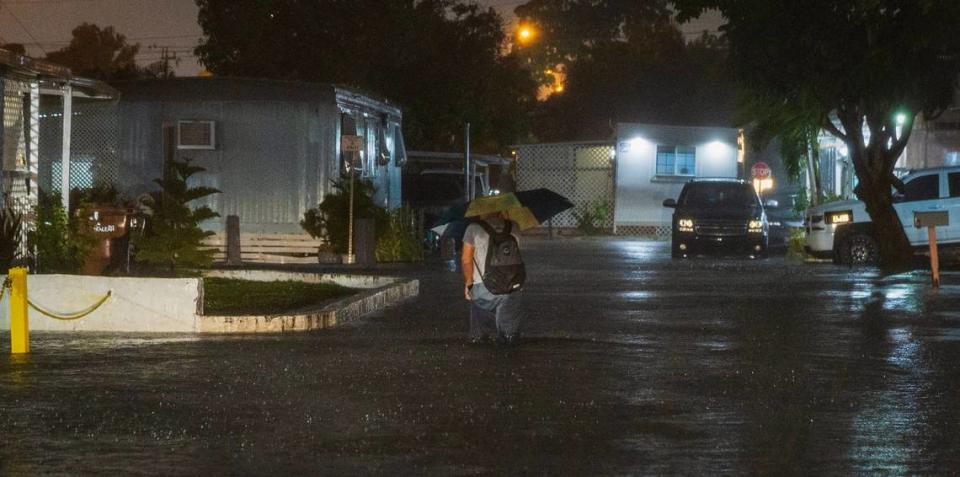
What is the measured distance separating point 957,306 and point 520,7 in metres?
77.9

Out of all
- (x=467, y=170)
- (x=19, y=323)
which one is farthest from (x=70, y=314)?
(x=467, y=170)

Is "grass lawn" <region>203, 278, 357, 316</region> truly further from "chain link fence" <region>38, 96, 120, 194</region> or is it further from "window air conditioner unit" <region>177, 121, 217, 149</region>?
"chain link fence" <region>38, 96, 120, 194</region>

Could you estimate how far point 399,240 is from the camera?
30984mm

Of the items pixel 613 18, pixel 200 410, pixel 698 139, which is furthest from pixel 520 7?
pixel 200 410

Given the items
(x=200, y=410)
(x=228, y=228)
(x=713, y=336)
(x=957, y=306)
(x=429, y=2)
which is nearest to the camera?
(x=200, y=410)

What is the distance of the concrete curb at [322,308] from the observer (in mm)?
16797

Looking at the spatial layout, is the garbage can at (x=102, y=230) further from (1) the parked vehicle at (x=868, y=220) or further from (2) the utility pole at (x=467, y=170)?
(1) the parked vehicle at (x=868, y=220)

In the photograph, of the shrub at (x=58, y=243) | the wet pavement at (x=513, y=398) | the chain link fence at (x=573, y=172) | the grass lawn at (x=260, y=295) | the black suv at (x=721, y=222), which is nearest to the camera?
the wet pavement at (x=513, y=398)

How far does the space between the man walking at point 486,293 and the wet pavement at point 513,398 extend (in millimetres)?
311

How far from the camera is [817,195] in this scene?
39.8 metres

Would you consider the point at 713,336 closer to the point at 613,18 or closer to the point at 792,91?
the point at 792,91

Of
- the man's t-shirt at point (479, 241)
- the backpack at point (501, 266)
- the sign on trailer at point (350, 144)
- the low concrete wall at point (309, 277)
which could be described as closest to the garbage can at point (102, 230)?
the low concrete wall at point (309, 277)

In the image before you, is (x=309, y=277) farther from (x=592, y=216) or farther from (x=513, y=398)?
(x=592, y=216)

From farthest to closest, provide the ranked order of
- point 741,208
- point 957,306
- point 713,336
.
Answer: point 741,208, point 957,306, point 713,336
